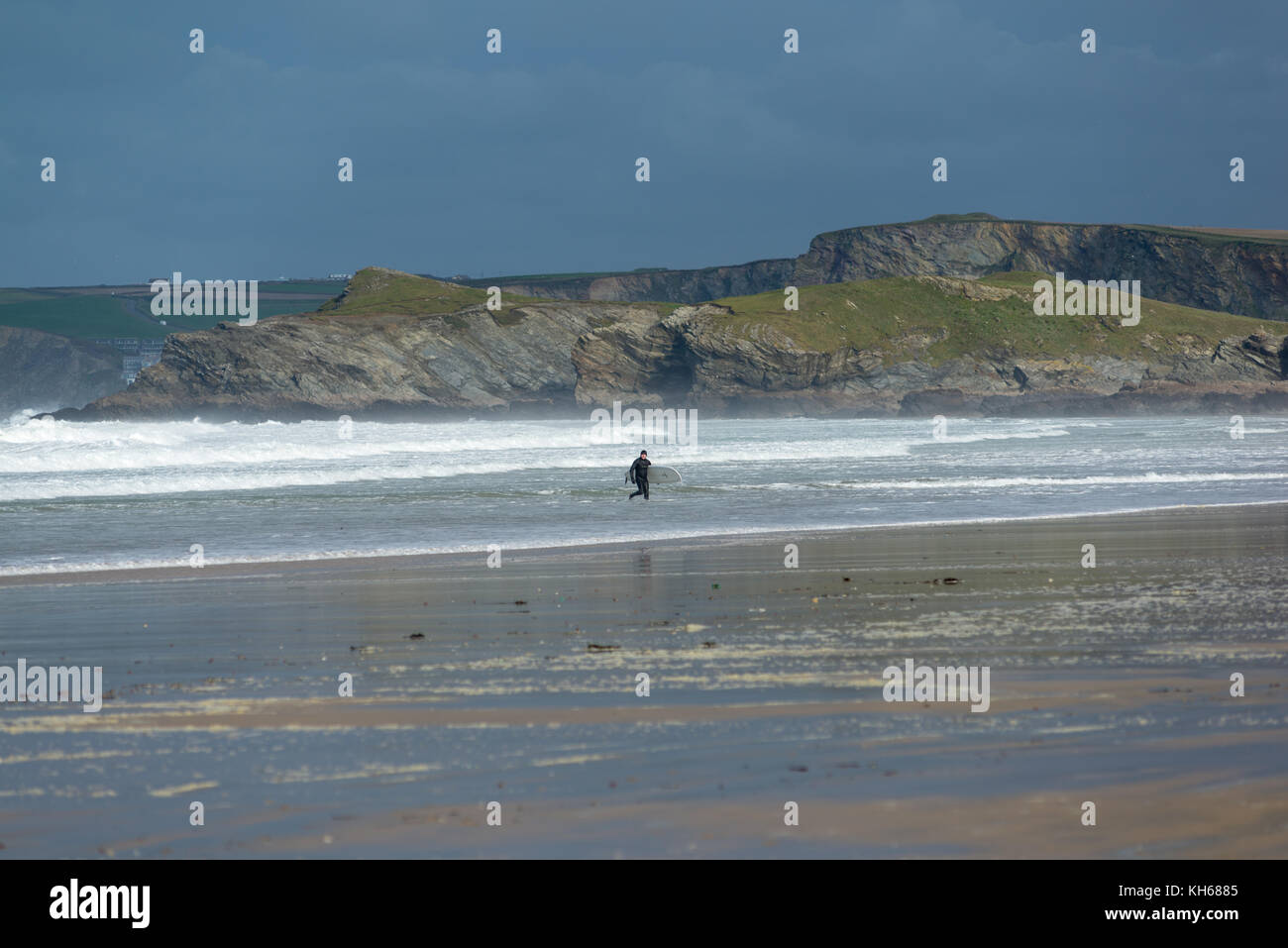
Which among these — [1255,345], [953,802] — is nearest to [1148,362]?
[1255,345]

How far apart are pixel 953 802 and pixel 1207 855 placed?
0.88m

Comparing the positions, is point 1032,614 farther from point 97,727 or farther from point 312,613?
point 97,727

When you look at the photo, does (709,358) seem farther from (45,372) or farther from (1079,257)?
(45,372)

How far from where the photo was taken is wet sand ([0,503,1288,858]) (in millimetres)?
4258

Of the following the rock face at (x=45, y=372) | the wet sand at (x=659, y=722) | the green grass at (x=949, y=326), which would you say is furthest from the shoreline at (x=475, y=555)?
the rock face at (x=45, y=372)

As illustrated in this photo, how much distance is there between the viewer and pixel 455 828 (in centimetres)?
431

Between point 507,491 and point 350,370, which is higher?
point 350,370

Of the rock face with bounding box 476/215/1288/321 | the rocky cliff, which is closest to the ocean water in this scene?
the rocky cliff

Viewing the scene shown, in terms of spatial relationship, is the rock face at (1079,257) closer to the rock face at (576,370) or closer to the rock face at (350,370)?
the rock face at (576,370)

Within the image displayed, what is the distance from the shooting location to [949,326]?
122 m

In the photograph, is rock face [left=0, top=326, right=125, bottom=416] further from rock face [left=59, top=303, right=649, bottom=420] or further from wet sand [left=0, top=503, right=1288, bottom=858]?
wet sand [left=0, top=503, right=1288, bottom=858]

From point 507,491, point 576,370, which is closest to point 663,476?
point 507,491

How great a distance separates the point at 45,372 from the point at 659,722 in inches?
7413

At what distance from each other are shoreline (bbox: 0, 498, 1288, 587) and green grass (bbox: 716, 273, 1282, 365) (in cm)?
9829
